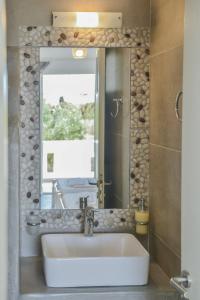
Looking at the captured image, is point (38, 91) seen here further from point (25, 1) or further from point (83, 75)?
point (25, 1)

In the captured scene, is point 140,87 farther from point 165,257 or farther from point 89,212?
point 165,257

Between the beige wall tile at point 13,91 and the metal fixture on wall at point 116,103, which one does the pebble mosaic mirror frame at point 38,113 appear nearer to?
the metal fixture on wall at point 116,103

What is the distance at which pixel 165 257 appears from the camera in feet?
8.05

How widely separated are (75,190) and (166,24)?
3.40ft

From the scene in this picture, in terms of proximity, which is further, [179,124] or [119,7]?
[119,7]

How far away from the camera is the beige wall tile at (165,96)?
223 centimetres

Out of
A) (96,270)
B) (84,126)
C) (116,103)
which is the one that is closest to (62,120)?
(84,126)

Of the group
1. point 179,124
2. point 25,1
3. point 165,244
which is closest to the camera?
point 179,124

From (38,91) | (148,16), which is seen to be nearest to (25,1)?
(38,91)

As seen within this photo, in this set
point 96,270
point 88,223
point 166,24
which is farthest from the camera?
point 88,223

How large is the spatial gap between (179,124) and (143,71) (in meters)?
0.62

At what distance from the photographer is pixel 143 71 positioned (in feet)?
8.89

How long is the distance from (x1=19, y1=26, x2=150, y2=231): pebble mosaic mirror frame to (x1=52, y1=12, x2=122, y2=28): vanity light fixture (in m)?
0.03

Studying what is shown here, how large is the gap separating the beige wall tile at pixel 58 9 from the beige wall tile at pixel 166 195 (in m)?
0.76
